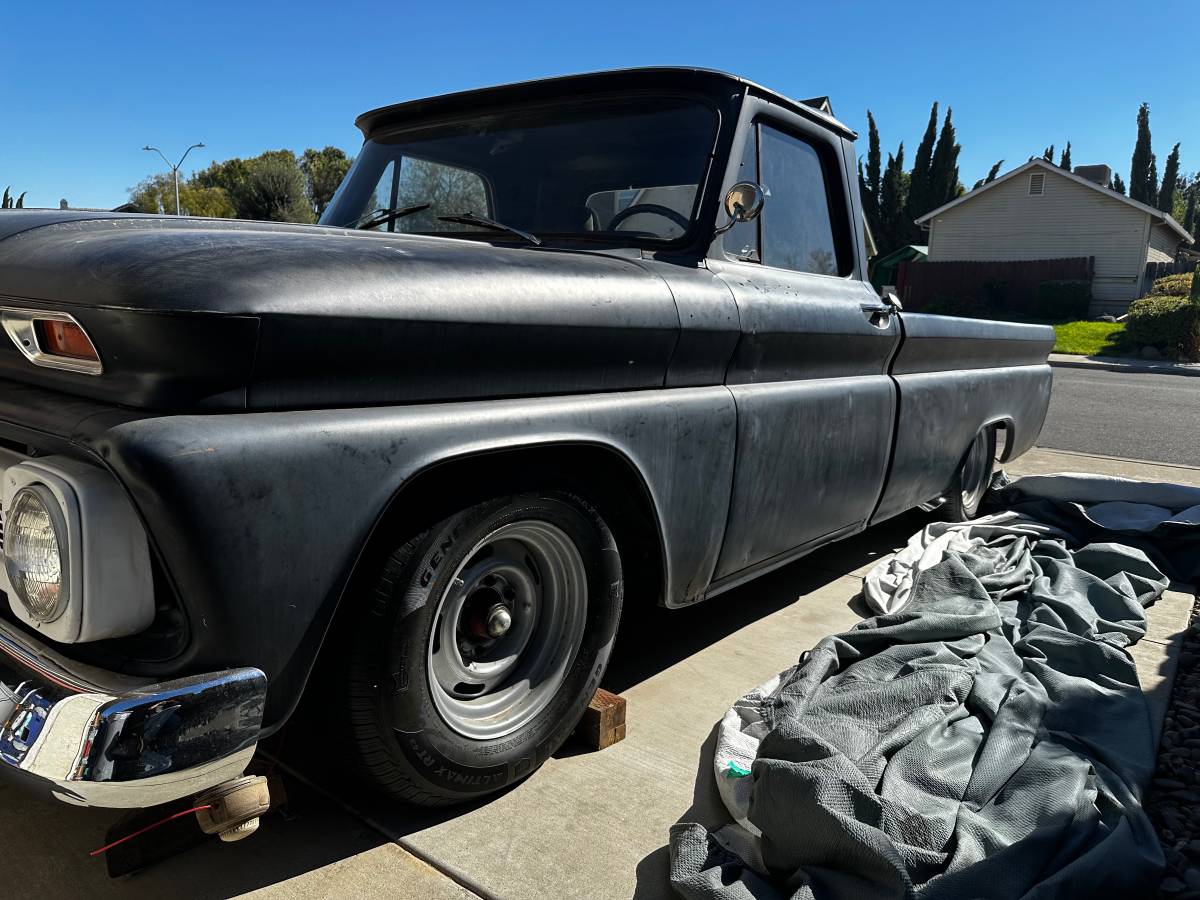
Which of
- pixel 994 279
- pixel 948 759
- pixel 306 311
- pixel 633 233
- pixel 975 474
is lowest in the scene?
pixel 948 759

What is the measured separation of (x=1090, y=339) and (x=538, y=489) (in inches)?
932

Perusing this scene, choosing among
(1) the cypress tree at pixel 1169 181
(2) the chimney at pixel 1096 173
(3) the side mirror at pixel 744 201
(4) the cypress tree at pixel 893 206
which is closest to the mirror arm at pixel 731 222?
(3) the side mirror at pixel 744 201

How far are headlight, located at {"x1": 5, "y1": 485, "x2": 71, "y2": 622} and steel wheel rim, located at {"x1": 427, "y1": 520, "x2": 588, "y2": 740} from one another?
70 centimetres

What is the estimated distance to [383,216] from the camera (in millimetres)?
3057

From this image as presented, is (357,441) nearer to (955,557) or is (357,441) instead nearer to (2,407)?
(2,407)

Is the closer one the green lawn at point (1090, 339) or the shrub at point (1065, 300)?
the green lawn at point (1090, 339)

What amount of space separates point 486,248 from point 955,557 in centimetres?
248

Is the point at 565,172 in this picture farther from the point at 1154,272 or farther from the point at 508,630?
the point at 1154,272

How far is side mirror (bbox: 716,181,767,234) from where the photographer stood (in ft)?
8.43

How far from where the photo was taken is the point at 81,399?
1.58m

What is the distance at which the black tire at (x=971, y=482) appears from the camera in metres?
4.47

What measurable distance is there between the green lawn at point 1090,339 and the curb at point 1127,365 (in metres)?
0.88

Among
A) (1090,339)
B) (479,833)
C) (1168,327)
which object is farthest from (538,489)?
(1090,339)

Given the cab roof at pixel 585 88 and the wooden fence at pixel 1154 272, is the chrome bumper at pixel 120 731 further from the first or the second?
the wooden fence at pixel 1154 272
